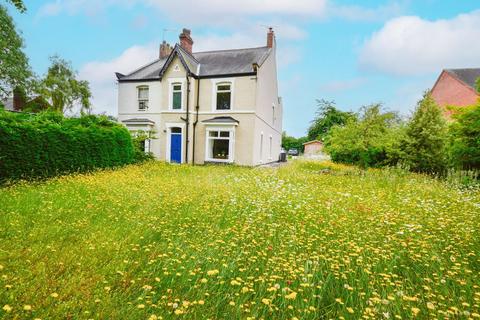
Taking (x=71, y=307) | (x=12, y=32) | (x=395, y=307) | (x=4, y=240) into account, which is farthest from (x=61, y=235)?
(x=12, y=32)

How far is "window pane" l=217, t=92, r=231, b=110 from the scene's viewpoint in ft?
67.5

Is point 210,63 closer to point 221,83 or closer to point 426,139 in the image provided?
point 221,83

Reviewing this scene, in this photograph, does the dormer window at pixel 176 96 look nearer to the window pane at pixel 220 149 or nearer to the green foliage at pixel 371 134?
the window pane at pixel 220 149

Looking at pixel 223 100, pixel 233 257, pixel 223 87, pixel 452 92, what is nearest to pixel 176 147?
pixel 223 100

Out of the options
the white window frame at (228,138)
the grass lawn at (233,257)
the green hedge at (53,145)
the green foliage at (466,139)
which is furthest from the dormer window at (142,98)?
the green foliage at (466,139)

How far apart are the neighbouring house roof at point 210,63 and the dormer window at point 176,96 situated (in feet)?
4.66

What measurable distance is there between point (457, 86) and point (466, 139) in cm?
2032

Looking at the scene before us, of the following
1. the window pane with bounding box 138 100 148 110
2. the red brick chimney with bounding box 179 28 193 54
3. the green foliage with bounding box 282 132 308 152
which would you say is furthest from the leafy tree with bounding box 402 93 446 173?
the green foliage with bounding box 282 132 308 152

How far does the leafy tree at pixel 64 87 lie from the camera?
133ft

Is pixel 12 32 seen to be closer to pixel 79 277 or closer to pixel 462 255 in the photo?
pixel 79 277

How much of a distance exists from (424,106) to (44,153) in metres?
19.2

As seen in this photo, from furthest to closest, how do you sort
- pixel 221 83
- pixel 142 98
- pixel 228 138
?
pixel 142 98 < pixel 221 83 < pixel 228 138

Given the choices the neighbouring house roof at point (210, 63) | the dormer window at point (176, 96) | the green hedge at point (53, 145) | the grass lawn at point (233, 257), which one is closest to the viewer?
the grass lawn at point (233, 257)

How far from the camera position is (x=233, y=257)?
3.85 meters
